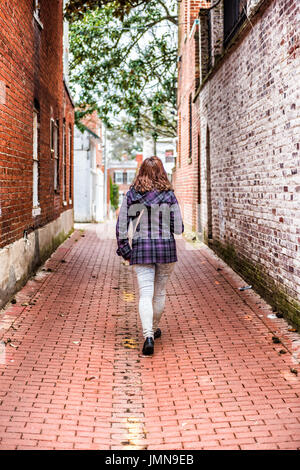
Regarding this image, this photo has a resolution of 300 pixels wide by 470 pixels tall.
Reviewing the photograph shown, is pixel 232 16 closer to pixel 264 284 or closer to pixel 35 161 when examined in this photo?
pixel 35 161

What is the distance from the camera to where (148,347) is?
231 inches

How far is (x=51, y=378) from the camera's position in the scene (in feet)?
17.0

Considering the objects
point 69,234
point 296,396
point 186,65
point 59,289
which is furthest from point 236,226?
point 186,65

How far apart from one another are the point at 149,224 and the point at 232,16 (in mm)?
6742

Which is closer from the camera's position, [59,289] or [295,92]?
[295,92]

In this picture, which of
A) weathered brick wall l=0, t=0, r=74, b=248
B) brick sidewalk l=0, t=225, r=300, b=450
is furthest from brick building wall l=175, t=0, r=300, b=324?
weathered brick wall l=0, t=0, r=74, b=248

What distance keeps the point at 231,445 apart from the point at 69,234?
45.3 ft

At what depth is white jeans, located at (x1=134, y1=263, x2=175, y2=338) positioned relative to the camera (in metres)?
5.95

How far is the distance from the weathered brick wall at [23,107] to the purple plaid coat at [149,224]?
2102 mm

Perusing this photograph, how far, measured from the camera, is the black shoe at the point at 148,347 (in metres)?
5.86

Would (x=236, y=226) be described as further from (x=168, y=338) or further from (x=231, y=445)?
(x=231, y=445)

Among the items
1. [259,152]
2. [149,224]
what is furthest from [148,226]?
[259,152]
